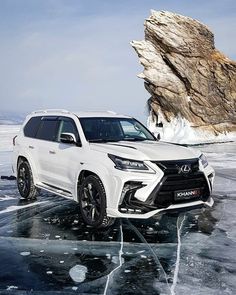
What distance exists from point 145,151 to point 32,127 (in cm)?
343

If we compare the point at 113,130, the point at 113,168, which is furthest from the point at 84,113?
the point at 113,168

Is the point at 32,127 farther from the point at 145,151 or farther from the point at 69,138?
the point at 145,151

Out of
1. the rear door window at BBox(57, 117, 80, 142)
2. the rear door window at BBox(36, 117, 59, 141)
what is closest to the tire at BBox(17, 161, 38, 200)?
the rear door window at BBox(36, 117, 59, 141)

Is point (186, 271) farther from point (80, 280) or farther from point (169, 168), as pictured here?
point (169, 168)

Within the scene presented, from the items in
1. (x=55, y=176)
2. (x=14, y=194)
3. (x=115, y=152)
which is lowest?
(x=14, y=194)

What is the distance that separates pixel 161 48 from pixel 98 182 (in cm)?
2866

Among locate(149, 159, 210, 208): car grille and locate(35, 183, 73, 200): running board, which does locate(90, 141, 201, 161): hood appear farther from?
locate(35, 183, 73, 200): running board

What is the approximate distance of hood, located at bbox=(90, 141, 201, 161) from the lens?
6.06 metres

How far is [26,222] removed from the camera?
689 cm

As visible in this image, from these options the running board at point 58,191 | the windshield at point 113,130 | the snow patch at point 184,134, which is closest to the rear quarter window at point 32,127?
the running board at point 58,191

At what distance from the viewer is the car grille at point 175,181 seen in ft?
19.3

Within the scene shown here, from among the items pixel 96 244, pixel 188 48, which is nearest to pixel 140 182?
pixel 96 244

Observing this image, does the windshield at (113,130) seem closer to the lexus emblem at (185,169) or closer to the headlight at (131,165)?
the headlight at (131,165)

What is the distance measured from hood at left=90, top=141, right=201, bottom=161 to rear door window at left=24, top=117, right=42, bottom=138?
7.51 ft
